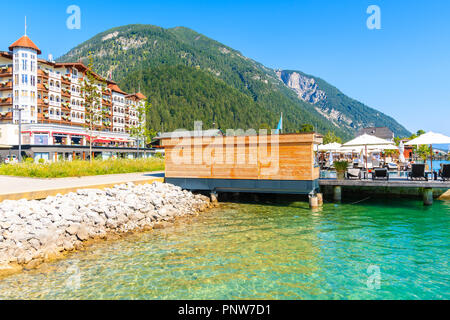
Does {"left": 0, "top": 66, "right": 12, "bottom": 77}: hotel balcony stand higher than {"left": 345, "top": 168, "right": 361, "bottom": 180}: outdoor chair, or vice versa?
{"left": 0, "top": 66, "right": 12, "bottom": 77}: hotel balcony

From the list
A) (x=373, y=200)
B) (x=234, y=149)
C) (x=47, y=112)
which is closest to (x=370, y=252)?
(x=234, y=149)

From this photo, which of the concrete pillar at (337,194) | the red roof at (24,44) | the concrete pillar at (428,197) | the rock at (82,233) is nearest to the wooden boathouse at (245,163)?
the concrete pillar at (337,194)

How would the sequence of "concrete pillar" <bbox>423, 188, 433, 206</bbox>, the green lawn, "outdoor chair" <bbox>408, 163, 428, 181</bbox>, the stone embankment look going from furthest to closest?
the green lawn
"concrete pillar" <bbox>423, 188, 433, 206</bbox>
"outdoor chair" <bbox>408, 163, 428, 181</bbox>
the stone embankment

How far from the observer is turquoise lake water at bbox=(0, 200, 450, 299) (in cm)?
667

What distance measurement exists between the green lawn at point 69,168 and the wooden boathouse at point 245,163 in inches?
300

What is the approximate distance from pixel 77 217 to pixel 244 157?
900 centimetres

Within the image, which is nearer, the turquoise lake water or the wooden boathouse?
the turquoise lake water

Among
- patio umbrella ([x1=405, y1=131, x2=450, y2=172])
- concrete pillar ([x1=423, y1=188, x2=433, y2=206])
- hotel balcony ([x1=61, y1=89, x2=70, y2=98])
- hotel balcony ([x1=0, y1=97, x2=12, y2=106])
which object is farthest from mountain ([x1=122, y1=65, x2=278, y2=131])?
concrete pillar ([x1=423, y1=188, x2=433, y2=206])

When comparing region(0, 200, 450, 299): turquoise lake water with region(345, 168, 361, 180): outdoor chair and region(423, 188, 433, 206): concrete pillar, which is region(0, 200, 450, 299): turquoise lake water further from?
region(345, 168, 361, 180): outdoor chair

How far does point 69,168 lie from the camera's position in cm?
2072

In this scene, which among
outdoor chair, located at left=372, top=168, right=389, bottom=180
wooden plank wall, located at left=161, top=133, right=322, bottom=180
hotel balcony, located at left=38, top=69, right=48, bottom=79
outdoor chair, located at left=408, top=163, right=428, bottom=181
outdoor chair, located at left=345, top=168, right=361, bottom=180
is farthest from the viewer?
hotel balcony, located at left=38, top=69, right=48, bottom=79

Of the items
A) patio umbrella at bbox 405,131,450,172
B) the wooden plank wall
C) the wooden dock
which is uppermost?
patio umbrella at bbox 405,131,450,172

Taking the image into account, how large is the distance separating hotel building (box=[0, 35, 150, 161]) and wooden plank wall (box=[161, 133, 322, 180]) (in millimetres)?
32013

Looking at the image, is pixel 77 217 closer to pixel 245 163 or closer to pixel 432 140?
pixel 245 163
